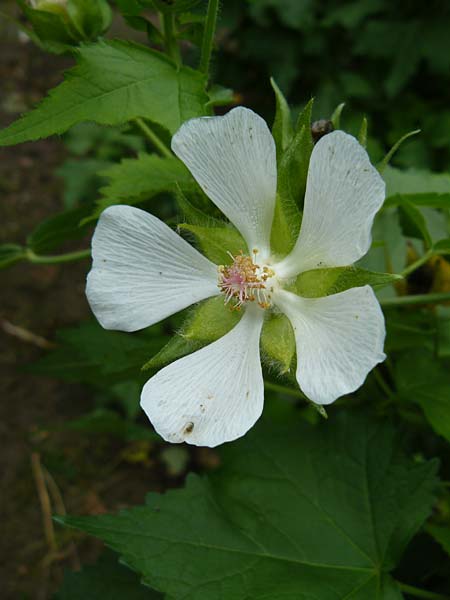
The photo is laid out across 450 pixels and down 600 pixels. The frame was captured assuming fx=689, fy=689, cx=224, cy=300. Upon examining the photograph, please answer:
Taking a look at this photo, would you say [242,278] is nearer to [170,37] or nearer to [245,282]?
[245,282]

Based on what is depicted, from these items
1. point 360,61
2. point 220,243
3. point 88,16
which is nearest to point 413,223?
point 220,243

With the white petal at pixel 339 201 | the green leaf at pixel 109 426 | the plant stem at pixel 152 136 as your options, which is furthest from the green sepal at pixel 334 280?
the green leaf at pixel 109 426

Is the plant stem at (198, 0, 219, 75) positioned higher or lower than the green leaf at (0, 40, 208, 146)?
higher

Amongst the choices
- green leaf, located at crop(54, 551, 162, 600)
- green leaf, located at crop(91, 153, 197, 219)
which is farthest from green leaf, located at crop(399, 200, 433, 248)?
green leaf, located at crop(54, 551, 162, 600)

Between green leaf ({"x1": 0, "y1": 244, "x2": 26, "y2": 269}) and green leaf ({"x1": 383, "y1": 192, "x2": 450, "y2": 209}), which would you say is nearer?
green leaf ({"x1": 383, "y1": 192, "x2": 450, "y2": 209})

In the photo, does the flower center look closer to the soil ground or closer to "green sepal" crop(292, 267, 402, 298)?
"green sepal" crop(292, 267, 402, 298)

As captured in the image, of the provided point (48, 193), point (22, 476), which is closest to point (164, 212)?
point (48, 193)

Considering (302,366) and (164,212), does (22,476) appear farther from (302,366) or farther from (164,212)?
(302,366)
